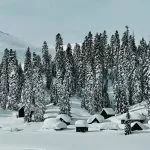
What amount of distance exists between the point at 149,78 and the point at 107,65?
49.1 m

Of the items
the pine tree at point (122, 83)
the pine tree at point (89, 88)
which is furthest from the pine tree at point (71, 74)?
the pine tree at point (122, 83)

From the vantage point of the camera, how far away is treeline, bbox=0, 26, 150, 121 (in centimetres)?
10531

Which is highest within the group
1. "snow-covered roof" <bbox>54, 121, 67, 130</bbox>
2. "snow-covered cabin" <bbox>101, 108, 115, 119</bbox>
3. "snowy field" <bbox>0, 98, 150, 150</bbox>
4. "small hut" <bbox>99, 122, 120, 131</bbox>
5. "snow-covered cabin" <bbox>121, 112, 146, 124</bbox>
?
"snow-covered cabin" <bbox>101, 108, 115, 119</bbox>

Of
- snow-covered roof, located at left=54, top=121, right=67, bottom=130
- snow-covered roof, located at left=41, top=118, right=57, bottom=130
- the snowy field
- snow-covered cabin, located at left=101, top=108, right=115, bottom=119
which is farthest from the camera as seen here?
snow-covered cabin, located at left=101, top=108, right=115, bottom=119

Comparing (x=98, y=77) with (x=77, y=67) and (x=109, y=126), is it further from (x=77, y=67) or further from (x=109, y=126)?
(x=109, y=126)

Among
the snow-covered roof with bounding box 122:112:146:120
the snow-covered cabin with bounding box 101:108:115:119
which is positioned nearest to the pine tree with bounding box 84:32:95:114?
the snow-covered cabin with bounding box 101:108:115:119

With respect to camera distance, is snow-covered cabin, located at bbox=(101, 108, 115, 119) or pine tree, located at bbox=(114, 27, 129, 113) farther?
snow-covered cabin, located at bbox=(101, 108, 115, 119)

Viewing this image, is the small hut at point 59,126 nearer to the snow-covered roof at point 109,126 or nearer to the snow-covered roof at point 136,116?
the snow-covered roof at point 109,126

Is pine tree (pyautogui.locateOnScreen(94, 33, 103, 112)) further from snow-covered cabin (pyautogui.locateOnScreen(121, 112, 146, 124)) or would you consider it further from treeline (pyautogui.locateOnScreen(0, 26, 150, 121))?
snow-covered cabin (pyautogui.locateOnScreen(121, 112, 146, 124))

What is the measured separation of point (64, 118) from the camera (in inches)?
3866

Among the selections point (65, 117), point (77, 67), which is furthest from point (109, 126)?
point (77, 67)

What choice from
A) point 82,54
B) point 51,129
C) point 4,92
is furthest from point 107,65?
point 51,129

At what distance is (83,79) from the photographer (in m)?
135

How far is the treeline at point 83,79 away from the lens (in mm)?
105312
